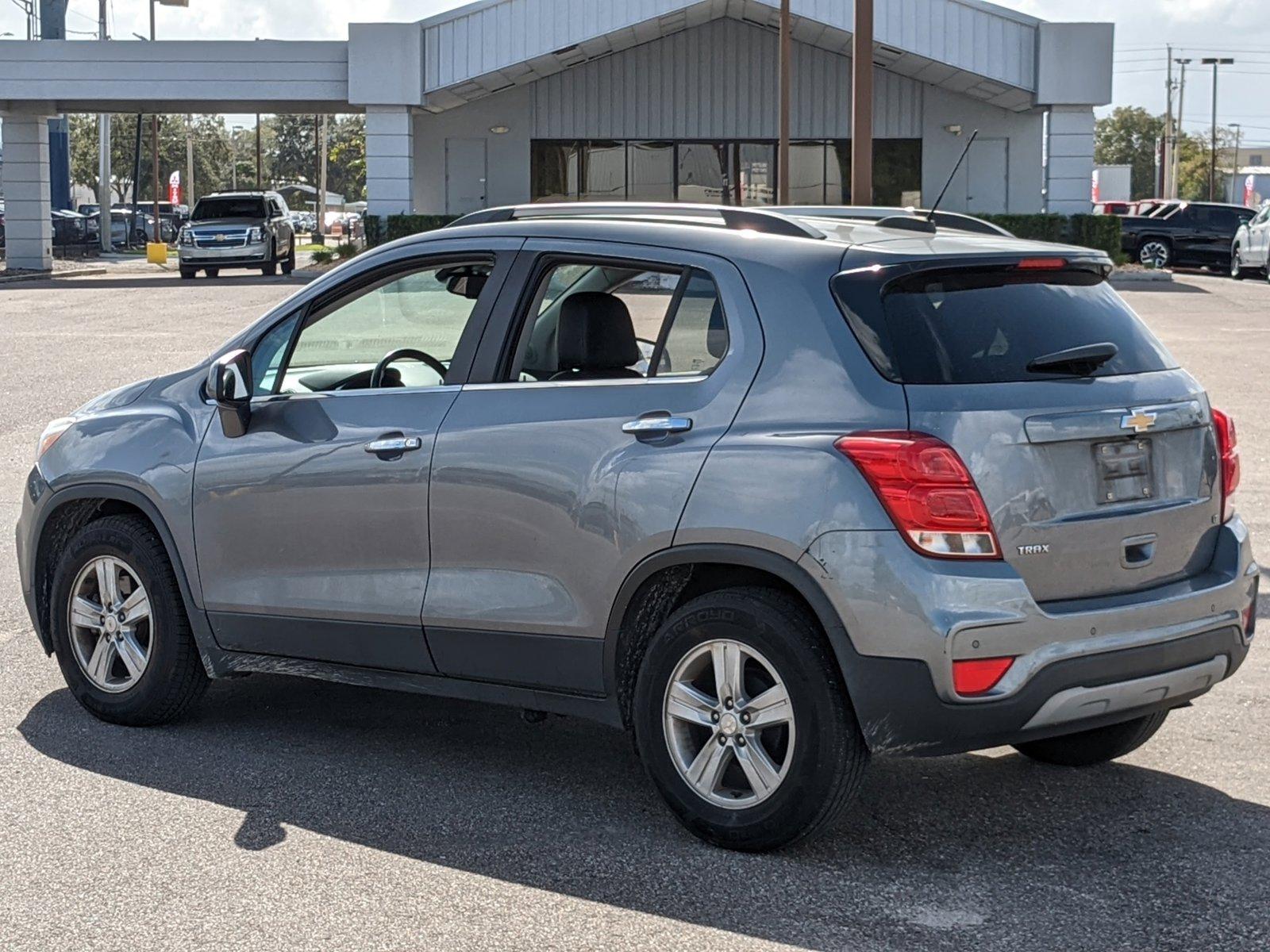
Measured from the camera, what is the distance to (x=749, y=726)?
4.89 m

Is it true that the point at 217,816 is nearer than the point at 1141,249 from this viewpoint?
Yes

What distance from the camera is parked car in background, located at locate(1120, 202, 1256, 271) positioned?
138ft

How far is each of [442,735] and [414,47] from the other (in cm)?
3556

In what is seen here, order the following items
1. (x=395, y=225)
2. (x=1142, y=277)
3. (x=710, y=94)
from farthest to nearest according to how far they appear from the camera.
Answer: (x=710, y=94), (x=395, y=225), (x=1142, y=277)

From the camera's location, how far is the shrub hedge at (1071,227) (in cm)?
3909

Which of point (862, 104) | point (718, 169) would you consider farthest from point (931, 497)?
point (718, 169)

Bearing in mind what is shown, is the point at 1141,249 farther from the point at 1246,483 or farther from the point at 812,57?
the point at 1246,483

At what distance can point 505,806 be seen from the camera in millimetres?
5387

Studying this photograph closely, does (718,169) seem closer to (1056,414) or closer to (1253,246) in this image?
(1253,246)

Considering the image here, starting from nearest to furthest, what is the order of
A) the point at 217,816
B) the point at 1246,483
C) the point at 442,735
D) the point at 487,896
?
the point at 487,896
the point at 217,816
the point at 442,735
the point at 1246,483

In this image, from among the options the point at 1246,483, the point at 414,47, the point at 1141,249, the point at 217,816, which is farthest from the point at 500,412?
the point at 1141,249

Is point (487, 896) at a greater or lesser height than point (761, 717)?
lesser

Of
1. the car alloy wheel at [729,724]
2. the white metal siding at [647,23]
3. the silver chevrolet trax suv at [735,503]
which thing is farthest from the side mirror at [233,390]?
the white metal siding at [647,23]

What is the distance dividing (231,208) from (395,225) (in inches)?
172
